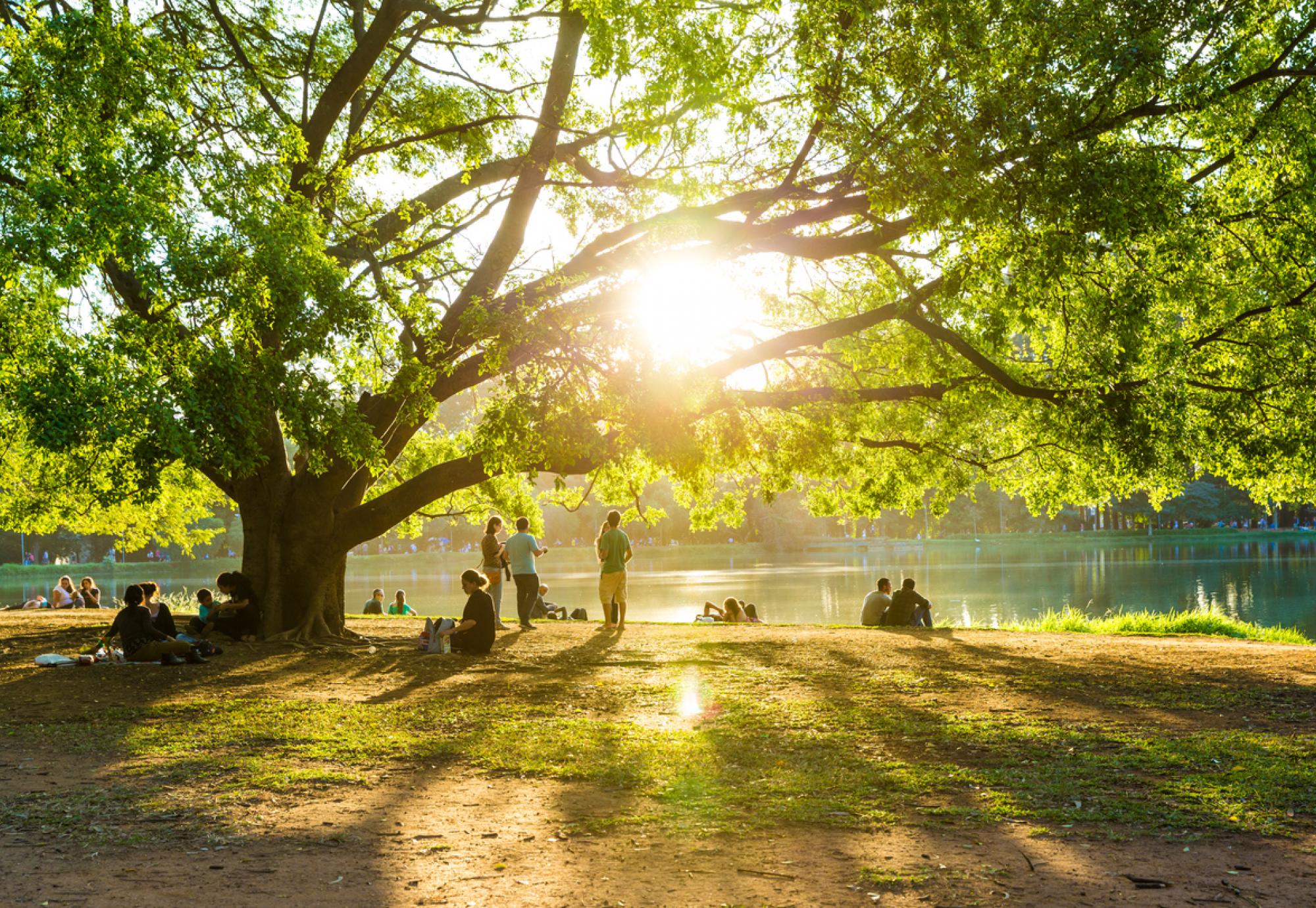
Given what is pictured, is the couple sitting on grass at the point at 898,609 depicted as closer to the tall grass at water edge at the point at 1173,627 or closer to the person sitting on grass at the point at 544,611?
the tall grass at water edge at the point at 1173,627

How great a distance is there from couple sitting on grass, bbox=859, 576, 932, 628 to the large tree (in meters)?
2.95

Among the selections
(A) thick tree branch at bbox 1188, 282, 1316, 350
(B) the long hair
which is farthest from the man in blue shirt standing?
(A) thick tree branch at bbox 1188, 282, 1316, 350

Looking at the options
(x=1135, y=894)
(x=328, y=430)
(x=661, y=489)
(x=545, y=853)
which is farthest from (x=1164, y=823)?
(x=661, y=489)

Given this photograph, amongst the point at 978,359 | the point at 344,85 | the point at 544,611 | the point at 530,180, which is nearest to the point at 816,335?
the point at 978,359

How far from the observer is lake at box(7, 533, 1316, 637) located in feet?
103

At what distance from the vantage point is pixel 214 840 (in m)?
5.43

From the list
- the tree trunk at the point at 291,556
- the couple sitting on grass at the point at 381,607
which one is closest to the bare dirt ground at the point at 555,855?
the tree trunk at the point at 291,556

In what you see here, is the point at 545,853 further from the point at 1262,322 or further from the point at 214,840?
the point at 1262,322

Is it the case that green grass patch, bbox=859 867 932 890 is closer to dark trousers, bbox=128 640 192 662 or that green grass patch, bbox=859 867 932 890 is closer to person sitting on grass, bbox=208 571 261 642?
dark trousers, bbox=128 640 192 662

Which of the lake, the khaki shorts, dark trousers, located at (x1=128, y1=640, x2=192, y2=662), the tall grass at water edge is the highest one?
the khaki shorts

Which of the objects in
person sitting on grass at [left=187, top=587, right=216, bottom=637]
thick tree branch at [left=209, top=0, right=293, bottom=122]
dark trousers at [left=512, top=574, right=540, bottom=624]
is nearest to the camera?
thick tree branch at [left=209, top=0, right=293, bottom=122]

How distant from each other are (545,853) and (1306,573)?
142 feet

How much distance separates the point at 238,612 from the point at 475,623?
3661 mm

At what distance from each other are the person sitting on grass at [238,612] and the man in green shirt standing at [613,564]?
183 inches
